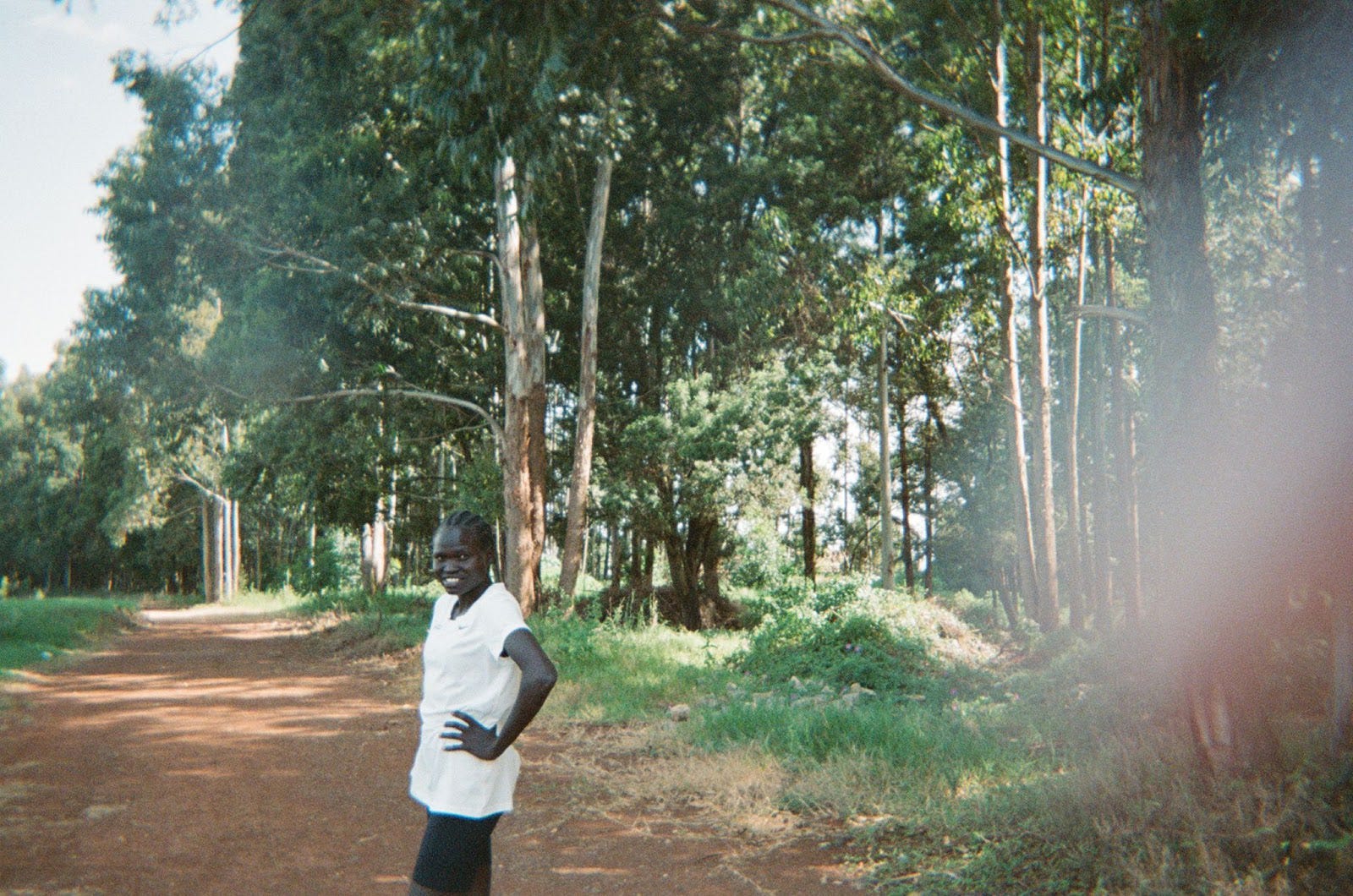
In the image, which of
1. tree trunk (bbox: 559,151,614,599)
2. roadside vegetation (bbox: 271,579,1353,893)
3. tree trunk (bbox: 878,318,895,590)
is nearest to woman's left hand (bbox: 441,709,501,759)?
roadside vegetation (bbox: 271,579,1353,893)

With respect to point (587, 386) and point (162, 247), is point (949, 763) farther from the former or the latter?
point (162, 247)

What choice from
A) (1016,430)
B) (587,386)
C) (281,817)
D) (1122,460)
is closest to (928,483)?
(1122,460)

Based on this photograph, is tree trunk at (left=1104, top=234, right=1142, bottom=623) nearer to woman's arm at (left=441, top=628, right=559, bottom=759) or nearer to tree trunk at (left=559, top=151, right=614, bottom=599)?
tree trunk at (left=559, top=151, right=614, bottom=599)

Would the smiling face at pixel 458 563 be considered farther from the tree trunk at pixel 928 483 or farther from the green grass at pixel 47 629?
the tree trunk at pixel 928 483

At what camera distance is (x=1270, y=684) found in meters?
6.63

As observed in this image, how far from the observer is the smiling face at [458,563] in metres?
3.45

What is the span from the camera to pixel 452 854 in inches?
129

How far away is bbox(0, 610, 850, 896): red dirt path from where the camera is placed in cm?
593

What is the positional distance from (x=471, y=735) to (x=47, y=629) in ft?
77.0

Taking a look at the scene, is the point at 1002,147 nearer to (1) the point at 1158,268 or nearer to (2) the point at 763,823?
(1) the point at 1158,268

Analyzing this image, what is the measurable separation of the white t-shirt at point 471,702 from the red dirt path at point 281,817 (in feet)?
9.39

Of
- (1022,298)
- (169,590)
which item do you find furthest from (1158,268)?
(169,590)

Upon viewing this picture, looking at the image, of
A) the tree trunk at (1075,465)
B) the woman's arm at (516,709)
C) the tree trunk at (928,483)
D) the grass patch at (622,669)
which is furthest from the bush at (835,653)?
the tree trunk at (928,483)

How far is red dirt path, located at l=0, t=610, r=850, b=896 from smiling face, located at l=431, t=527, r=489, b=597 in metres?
3.11
